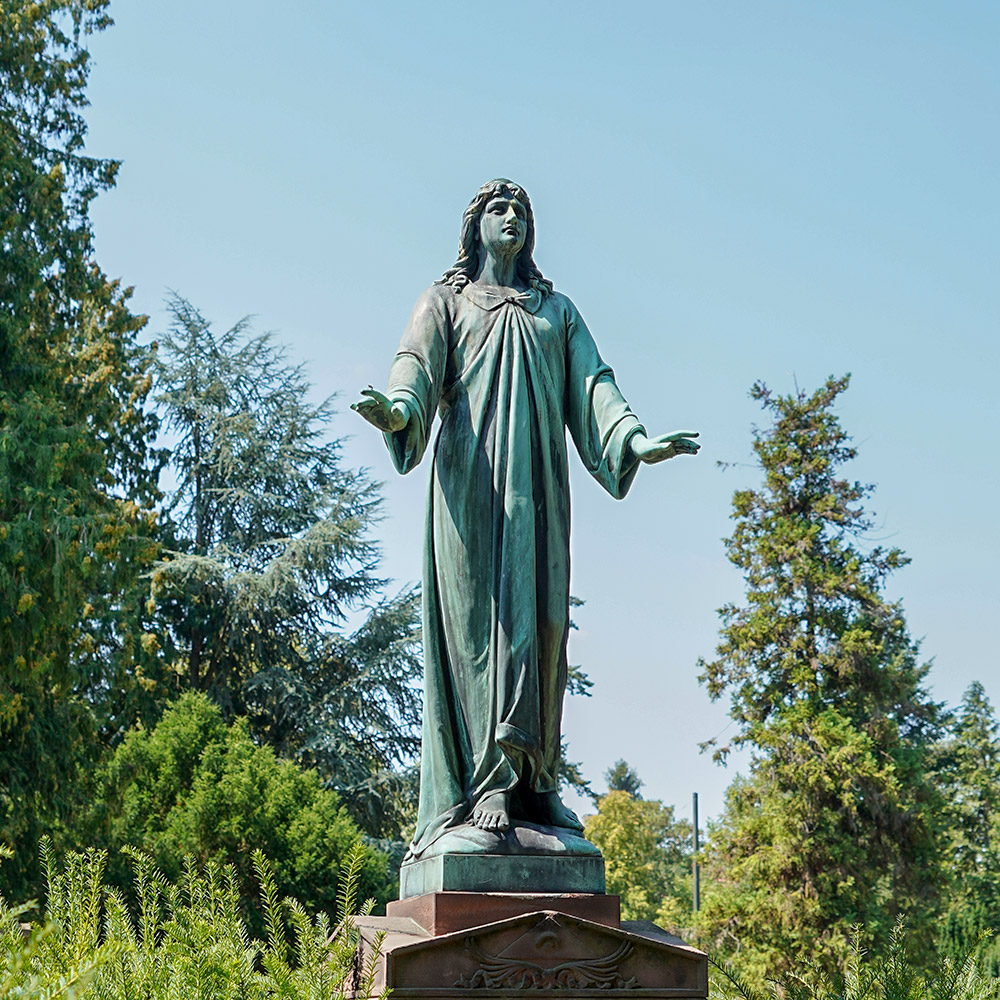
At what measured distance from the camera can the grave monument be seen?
4137 mm

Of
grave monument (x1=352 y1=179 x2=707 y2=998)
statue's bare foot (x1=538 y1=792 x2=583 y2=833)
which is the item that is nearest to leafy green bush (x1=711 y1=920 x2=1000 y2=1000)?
→ grave monument (x1=352 y1=179 x2=707 y2=998)

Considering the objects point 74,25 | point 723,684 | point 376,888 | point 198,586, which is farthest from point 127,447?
point 723,684

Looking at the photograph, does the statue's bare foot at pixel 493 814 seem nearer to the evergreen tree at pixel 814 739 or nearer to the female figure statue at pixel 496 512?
the female figure statue at pixel 496 512

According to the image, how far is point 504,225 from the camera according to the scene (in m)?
5.52

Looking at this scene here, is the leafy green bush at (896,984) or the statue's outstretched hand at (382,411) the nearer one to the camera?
the leafy green bush at (896,984)

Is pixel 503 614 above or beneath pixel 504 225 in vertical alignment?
beneath

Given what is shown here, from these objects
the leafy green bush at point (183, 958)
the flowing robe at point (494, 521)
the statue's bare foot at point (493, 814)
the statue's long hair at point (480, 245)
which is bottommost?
the leafy green bush at point (183, 958)

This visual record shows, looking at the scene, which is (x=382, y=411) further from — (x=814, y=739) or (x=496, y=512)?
(x=814, y=739)

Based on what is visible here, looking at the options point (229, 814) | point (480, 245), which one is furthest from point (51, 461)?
point (480, 245)

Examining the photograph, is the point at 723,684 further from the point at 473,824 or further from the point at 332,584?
the point at 473,824

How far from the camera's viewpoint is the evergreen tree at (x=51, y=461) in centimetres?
1659

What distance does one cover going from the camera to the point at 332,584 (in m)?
31.1

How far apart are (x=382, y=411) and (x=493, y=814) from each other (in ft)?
4.70

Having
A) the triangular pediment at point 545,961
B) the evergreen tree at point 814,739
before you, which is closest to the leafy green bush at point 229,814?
the evergreen tree at point 814,739
